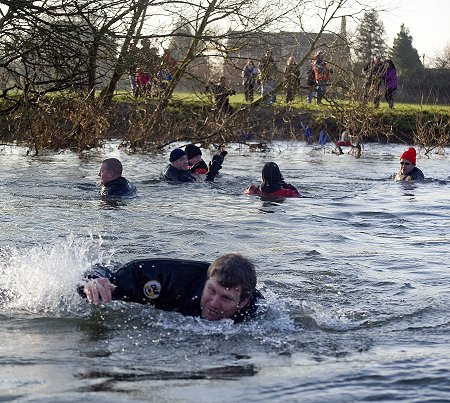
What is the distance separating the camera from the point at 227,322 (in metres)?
6.36

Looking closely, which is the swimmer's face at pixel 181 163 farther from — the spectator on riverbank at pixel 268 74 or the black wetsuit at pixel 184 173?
the spectator on riverbank at pixel 268 74

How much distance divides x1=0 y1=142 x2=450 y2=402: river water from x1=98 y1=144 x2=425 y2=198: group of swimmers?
267mm

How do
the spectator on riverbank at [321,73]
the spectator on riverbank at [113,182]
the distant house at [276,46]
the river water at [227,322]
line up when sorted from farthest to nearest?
the spectator on riverbank at [321,73] < the distant house at [276,46] < the spectator on riverbank at [113,182] < the river water at [227,322]

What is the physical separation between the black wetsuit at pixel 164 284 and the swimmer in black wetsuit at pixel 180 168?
29.9 feet

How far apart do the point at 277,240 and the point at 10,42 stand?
6598 millimetres

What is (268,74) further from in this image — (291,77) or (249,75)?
(291,77)

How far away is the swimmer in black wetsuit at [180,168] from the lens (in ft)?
52.0

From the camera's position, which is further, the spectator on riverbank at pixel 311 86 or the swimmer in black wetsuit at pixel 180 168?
the spectator on riverbank at pixel 311 86

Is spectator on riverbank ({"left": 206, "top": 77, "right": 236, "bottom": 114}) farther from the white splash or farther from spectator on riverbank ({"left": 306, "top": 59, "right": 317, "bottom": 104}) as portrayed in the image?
the white splash

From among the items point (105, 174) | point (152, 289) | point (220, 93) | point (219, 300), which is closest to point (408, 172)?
point (220, 93)

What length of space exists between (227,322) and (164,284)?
579mm

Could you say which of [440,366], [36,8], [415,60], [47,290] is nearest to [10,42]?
[36,8]

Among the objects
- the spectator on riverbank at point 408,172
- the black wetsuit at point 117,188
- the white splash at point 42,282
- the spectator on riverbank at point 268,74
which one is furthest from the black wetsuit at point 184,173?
the white splash at point 42,282

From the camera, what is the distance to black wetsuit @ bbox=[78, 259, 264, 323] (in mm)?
6516
